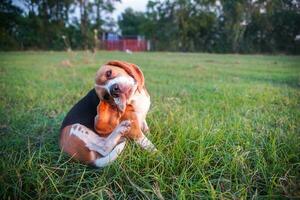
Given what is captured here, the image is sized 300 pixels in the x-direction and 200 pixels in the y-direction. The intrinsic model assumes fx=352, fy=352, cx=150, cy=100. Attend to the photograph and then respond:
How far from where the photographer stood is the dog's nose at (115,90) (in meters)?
1.87

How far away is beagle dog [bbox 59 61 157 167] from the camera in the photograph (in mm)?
1921

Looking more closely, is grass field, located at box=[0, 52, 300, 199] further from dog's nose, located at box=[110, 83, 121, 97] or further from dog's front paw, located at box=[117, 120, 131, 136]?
dog's nose, located at box=[110, 83, 121, 97]

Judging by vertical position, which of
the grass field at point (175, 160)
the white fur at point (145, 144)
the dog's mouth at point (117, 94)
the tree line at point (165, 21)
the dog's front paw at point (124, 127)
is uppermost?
the tree line at point (165, 21)

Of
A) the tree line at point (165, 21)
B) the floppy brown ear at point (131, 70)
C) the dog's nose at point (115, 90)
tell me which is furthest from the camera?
the floppy brown ear at point (131, 70)

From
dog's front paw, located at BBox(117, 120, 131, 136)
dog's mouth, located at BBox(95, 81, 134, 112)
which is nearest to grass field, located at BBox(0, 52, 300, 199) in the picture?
dog's front paw, located at BBox(117, 120, 131, 136)

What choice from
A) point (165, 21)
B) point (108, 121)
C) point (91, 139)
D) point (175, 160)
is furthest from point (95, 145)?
point (165, 21)

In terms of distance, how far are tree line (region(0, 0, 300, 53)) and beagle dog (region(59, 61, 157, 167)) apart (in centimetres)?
32

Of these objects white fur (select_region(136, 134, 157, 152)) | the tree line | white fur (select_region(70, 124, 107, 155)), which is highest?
the tree line

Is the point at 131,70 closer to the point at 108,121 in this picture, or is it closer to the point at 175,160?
the point at 108,121

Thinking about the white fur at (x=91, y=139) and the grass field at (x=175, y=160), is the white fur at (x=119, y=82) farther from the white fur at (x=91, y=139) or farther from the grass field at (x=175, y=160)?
the grass field at (x=175, y=160)

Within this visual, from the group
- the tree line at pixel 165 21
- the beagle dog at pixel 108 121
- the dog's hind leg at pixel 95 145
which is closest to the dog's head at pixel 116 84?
the beagle dog at pixel 108 121

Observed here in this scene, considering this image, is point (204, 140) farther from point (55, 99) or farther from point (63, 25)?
point (55, 99)

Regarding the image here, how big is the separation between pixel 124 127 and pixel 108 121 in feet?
0.33

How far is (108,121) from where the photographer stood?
1.97 metres
